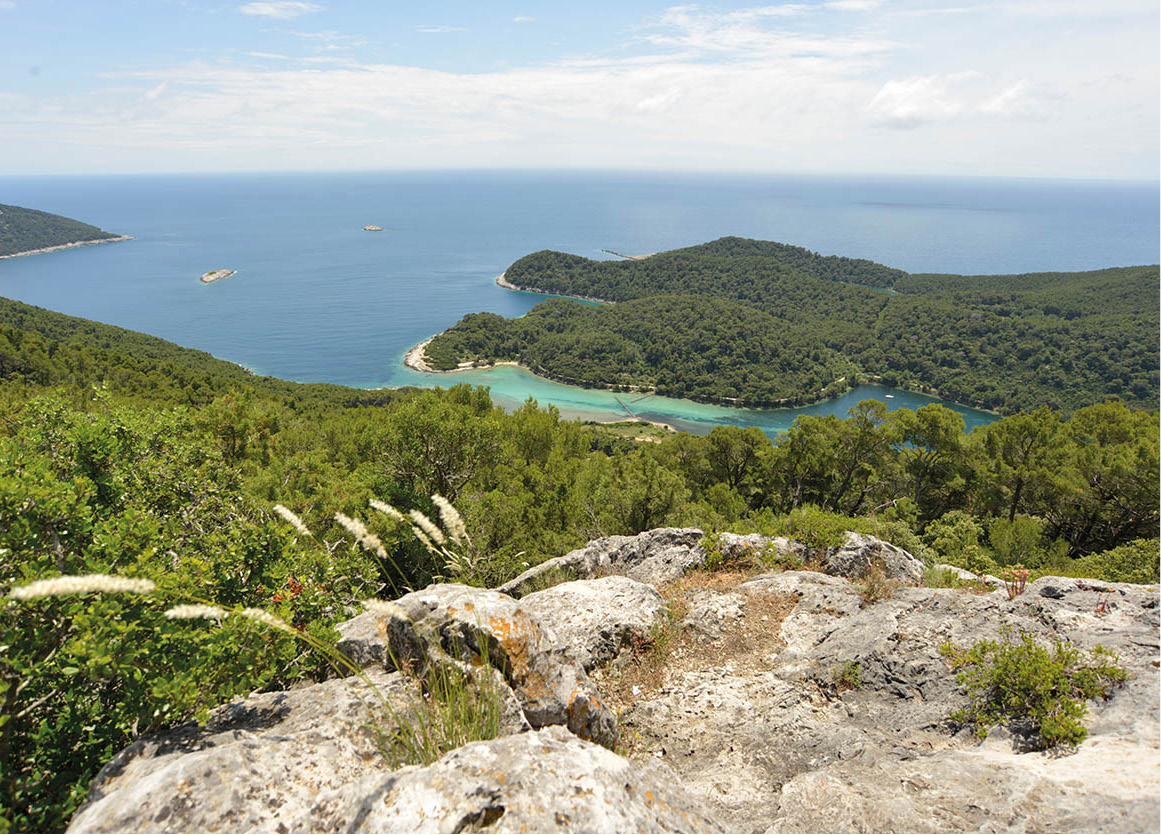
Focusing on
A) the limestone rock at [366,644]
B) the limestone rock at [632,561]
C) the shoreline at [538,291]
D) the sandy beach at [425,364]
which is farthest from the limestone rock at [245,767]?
the shoreline at [538,291]

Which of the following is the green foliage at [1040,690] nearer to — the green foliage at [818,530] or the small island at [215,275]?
the green foliage at [818,530]

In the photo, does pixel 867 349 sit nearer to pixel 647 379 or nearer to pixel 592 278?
pixel 647 379

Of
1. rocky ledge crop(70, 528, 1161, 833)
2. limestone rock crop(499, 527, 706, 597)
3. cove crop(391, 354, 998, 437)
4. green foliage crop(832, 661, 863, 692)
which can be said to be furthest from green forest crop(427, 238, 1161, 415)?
green foliage crop(832, 661, 863, 692)

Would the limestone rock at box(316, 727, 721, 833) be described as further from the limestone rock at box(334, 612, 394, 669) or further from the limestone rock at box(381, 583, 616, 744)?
the limestone rock at box(334, 612, 394, 669)

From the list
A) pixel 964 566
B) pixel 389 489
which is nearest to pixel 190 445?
pixel 389 489

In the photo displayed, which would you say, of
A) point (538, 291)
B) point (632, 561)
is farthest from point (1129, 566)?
point (538, 291)
